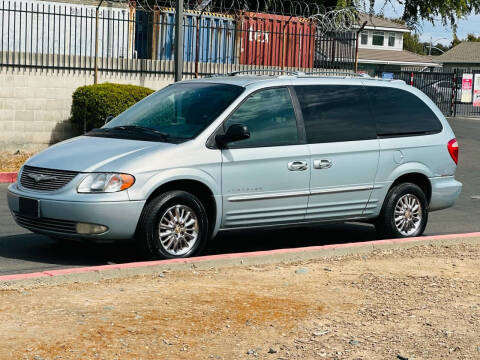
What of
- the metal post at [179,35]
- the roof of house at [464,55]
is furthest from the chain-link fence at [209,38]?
the roof of house at [464,55]

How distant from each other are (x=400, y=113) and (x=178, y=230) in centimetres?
327

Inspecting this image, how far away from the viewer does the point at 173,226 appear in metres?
8.68

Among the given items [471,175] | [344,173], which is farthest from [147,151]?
[471,175]

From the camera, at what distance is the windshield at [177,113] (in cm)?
911

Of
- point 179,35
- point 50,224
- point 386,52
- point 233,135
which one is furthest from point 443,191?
point 386,52

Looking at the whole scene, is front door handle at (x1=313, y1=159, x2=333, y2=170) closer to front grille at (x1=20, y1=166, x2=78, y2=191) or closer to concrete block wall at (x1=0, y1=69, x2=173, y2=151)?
front grille at (x1=20, y1=166, x2=78, y2=191)

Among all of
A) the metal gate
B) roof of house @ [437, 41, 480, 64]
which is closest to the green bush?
the metal gate

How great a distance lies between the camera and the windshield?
29.9ft

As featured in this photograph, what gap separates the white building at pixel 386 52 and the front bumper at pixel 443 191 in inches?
2293

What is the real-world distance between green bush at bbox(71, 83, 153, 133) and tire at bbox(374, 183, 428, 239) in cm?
1065

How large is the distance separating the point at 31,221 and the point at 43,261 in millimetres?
411

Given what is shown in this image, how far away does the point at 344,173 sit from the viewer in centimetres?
979

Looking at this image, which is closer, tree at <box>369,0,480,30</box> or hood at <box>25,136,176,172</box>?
hood at <box>25,136,176,172</box>

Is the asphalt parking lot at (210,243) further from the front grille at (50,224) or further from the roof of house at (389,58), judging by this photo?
the roof of house at (389,58)
